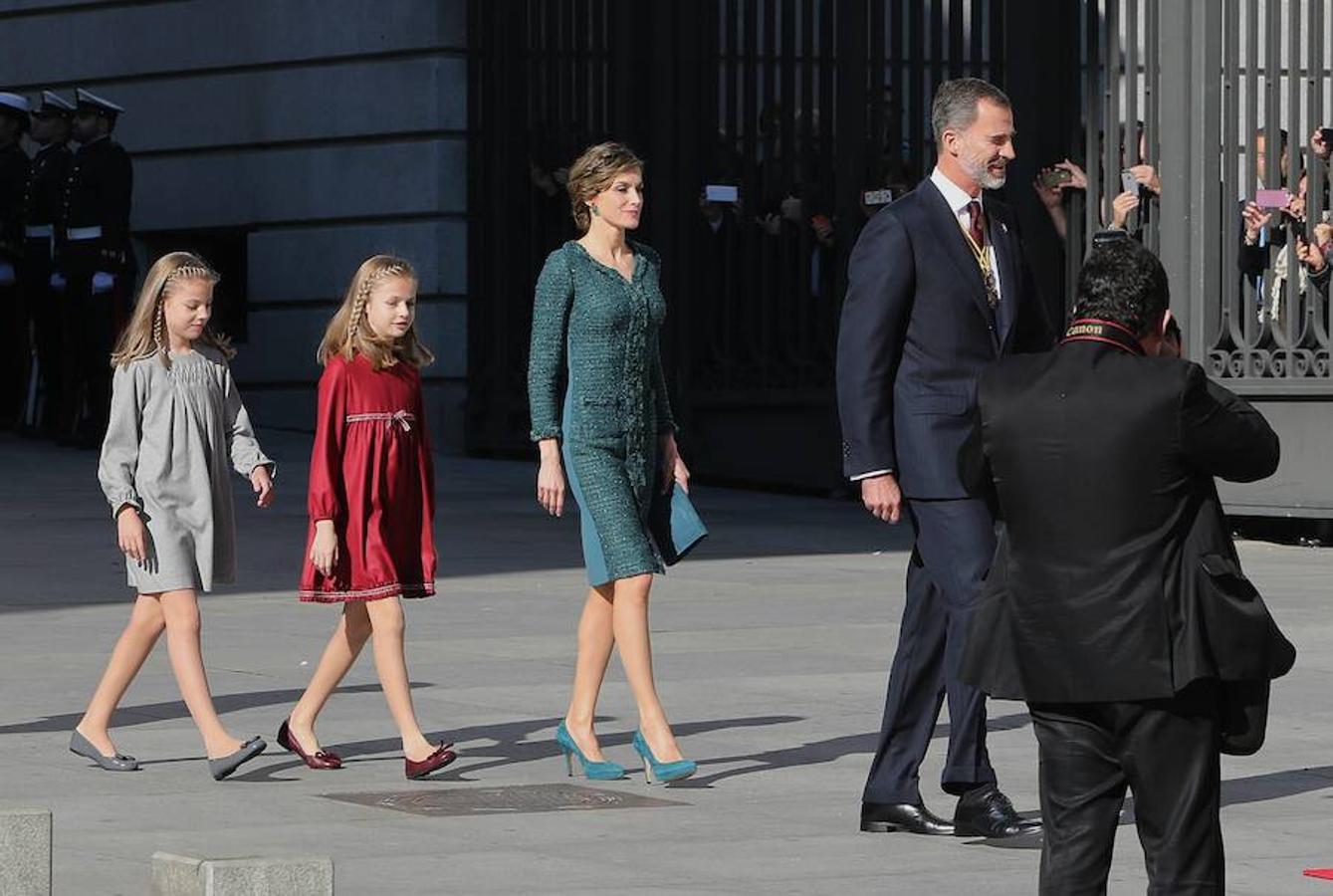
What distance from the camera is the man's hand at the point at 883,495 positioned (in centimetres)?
799

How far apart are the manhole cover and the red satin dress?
2.15 ft

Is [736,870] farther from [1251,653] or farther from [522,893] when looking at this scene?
[1251,653]

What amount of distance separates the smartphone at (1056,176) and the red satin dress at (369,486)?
332 inches

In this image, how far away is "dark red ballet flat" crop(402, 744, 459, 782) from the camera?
8852 mm

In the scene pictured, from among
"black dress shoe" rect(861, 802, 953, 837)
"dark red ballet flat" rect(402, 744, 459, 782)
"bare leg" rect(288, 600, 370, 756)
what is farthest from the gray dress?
"black dress shoe" rect(861, 802, 953, 837)

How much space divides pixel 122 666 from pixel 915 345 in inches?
102

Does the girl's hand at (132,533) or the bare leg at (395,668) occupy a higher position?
the girl's hand at (132,533)

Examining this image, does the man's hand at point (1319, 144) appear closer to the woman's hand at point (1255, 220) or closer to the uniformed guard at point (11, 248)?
the woman's hand at point (1255, 220)

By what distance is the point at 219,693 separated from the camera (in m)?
10.6

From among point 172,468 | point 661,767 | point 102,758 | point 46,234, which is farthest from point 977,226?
point 46,234

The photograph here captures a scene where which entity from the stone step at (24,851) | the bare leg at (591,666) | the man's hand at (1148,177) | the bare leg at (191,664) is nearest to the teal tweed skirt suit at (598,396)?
the bare leg at (591,666)

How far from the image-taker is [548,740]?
382 inches

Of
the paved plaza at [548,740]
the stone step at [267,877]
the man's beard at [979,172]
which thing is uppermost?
the man's beard at [979,172]

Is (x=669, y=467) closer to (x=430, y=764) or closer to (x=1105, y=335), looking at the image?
(x=430, y=764)
